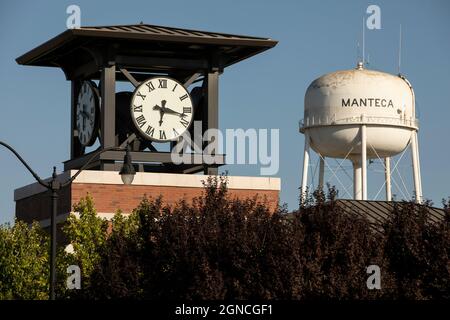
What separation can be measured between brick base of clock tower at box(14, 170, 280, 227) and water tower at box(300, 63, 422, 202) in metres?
21.0

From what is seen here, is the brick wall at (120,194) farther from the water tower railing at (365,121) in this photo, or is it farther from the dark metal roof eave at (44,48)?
the water tower railing at (365,121)

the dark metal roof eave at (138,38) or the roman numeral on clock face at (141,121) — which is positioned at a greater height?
the dark metal roof eave at (138,38)

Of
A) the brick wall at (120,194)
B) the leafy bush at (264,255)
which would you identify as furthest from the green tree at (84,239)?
the brick wall at (120,194)

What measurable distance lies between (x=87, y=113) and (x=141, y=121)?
3.26 m

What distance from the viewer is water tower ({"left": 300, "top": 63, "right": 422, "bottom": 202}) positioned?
287ft

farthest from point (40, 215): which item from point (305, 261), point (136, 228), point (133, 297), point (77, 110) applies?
point (305, 261)

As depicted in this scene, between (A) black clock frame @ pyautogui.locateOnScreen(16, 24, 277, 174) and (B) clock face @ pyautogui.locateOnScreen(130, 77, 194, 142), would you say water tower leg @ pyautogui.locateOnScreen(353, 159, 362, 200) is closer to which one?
(A) black clock frame @ pyautogui.locateOnScreen(16, 24, 277, 174)

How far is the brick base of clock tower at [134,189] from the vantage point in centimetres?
6381

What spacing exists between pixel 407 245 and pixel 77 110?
70.3ft

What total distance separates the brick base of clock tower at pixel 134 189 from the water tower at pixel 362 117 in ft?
68.9

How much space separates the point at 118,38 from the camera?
2562 inches

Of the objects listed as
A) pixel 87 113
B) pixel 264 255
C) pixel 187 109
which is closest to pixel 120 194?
pixel 187 109

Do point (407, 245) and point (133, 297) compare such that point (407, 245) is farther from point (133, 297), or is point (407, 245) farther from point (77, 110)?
point (77, 110)

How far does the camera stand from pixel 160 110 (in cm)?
6594
